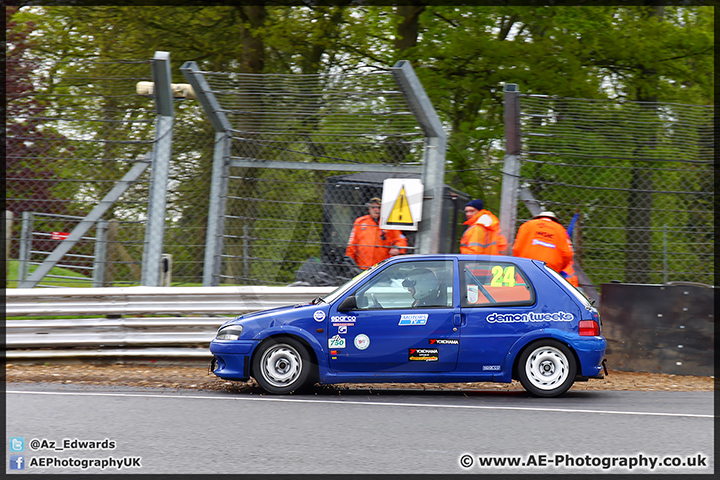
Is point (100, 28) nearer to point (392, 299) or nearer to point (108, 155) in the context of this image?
point (108, 155)

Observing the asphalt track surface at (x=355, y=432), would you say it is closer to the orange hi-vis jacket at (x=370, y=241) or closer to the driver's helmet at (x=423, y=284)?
the driver's helmet at (x=423, y=284)

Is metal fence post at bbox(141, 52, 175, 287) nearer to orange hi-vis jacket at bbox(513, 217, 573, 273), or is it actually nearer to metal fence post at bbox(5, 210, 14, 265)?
metal fence post at bbox(5, 210, 14, 265)

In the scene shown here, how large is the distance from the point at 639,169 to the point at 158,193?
5.87m

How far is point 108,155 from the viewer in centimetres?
1011

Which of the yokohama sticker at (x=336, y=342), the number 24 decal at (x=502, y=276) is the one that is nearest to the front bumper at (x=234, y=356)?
the yokohama sticker at (x=336, y=342)

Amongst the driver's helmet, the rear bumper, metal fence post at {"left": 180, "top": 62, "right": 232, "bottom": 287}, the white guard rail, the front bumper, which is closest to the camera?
the rear bumper

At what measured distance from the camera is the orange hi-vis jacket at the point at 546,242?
32.0ft

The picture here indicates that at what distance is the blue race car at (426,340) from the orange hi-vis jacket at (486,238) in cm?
229

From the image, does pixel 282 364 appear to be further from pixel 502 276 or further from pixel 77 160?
pixel 77 160

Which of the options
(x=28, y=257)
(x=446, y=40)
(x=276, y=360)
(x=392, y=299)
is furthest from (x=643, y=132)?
(x=446, y=40)

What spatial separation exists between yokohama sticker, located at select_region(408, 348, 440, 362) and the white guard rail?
7.02ft

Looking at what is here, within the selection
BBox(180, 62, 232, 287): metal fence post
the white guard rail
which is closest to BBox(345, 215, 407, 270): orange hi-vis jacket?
the white guard rail

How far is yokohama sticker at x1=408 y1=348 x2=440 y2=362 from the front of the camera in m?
7.57

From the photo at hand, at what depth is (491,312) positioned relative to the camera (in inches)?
301
